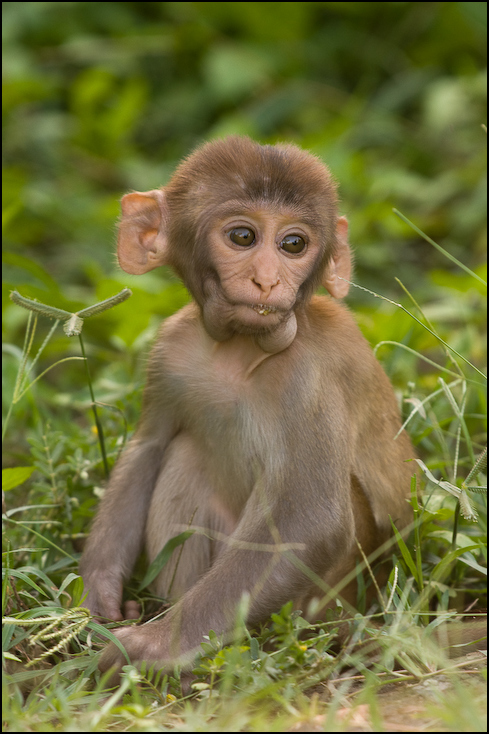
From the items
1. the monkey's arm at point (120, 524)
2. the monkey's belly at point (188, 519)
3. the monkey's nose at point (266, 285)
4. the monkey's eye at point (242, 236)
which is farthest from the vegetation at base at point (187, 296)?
the monkey's eye at point (242, 236)

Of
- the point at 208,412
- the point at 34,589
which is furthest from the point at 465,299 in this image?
the point at 34,589

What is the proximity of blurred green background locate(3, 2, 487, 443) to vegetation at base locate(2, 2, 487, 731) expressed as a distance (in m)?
0.03

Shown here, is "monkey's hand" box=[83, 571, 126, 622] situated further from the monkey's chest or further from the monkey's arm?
the monkey's chest

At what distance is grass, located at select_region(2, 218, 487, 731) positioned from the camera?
3.15 metres

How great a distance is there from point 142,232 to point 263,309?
3.19ft

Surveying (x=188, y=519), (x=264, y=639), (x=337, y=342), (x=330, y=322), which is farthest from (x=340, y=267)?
(x=264, y=639)

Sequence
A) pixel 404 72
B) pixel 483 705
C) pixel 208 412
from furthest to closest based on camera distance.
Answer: pixel 404 72 < pixel 208 412 < pixel 483 705

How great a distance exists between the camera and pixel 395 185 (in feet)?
29.1

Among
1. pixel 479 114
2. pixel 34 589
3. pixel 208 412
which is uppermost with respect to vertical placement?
pixel 479 114

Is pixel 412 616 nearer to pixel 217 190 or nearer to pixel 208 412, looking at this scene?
pixel 208 412

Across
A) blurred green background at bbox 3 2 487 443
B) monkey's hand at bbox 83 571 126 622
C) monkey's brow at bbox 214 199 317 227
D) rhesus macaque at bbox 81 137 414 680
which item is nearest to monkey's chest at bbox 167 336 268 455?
rhesus macaque at bbox 81 137 414 680

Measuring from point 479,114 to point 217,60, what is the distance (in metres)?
2.89

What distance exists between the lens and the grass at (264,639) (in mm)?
3150

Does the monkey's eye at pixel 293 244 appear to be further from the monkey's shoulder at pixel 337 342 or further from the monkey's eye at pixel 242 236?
the monkey's shoulder at pixel 337 342
